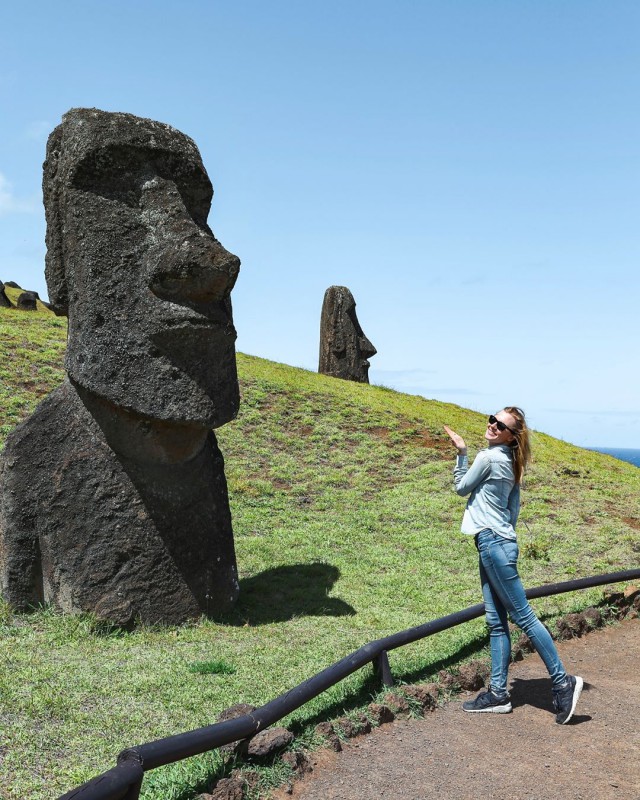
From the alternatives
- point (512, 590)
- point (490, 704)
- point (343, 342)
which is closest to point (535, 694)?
point (490, 704)

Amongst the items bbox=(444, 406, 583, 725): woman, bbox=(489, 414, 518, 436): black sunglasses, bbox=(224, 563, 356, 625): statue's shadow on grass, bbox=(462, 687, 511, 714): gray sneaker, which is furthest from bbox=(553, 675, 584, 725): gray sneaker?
bbox=(224, 563, 356, 625): statue's shadow on grass

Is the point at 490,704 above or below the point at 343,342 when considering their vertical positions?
below

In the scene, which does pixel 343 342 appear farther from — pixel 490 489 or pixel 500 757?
pixel 500 757

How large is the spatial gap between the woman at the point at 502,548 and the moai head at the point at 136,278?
2506mm

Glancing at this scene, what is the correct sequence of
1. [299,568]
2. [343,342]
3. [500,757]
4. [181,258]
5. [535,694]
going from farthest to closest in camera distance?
[343,342], [299,568], [181,258], [535,694], [500,757]

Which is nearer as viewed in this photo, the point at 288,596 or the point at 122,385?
the point at 122,385

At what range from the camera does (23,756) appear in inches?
164

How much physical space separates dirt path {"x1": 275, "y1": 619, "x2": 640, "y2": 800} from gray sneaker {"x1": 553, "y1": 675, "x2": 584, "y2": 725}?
2.8 inches

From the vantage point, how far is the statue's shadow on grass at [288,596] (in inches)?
309

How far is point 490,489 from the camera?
536 cm

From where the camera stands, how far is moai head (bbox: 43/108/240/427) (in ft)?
21.7

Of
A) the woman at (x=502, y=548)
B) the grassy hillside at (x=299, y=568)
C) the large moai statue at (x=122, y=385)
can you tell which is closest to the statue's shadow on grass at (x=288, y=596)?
the grassy hillside at (x=299, y=568)

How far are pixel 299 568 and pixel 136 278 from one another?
445 cm

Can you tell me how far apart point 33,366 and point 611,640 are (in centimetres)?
1260
